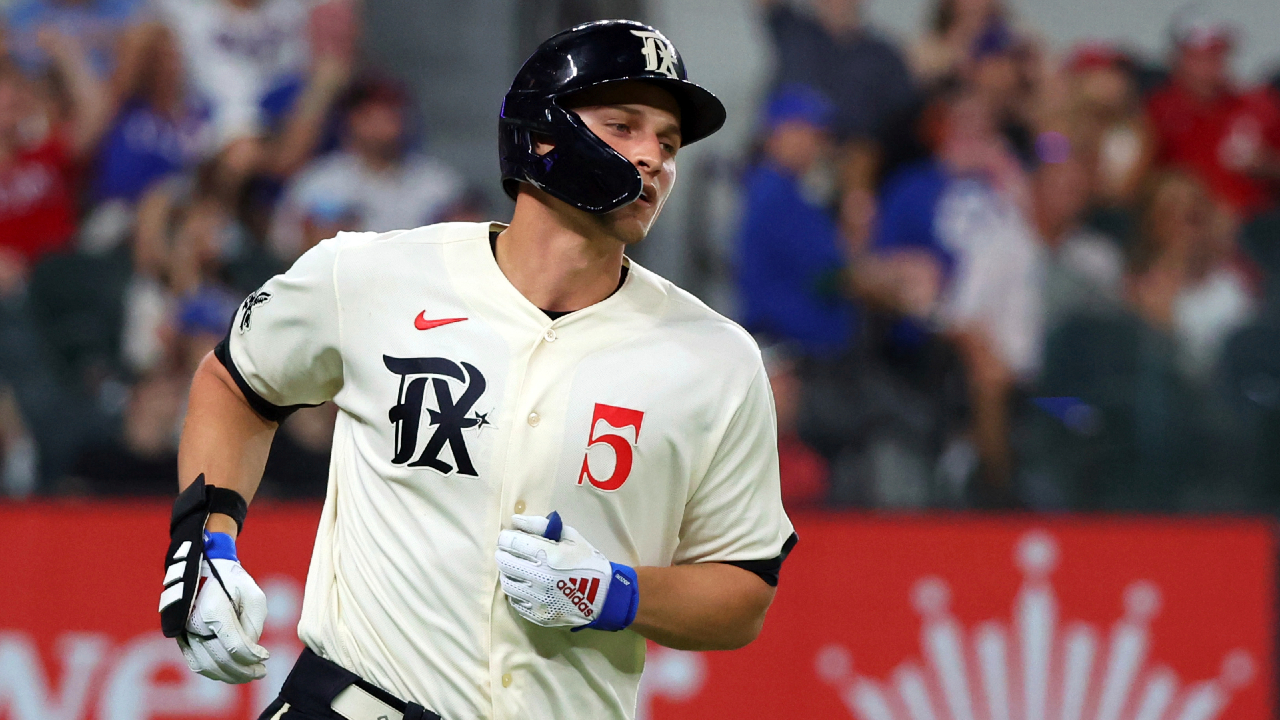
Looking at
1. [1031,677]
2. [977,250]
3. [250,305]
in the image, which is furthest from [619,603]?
[977,250]

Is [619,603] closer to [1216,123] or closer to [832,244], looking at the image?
[832,244]

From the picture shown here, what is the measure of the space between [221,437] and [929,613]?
3526 millimetres

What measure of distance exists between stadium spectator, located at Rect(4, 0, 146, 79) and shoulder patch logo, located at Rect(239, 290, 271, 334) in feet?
16.2

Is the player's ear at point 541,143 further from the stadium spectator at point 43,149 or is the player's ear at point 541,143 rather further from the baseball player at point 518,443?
the stadium spectator at point 43,149

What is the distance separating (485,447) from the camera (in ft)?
9.45

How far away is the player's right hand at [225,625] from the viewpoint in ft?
9.15

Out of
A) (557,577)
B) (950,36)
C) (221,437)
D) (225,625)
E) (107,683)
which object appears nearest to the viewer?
(557,577)

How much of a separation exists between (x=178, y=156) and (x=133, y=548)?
2.57 meters

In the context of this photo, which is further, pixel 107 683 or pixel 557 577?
pixel 107 683

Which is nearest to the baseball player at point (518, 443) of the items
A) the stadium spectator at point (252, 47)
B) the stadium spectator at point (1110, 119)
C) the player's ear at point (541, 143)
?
the player's ear at point (541, 143)

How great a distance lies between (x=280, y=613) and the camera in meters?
5.68

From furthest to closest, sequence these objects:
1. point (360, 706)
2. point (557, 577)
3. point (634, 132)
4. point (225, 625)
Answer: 1. point (634, 132)
2. point (360, 706)
3. point (225, 625)
4. point (557, 577)

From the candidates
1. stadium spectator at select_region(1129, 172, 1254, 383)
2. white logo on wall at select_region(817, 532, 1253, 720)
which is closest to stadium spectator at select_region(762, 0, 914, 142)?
stadium spectator at select_region(1129, 172, 1254, 383)

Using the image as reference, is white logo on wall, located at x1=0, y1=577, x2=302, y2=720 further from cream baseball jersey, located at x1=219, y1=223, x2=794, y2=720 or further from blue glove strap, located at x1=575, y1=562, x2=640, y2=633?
blue glove strap, located at x1=575, y1=562, x2=640, y2=633
